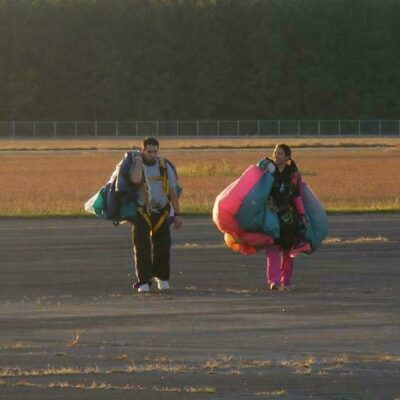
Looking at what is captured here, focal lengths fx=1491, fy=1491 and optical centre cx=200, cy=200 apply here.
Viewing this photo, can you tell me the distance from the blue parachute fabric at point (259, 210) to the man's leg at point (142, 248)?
3.28 ft

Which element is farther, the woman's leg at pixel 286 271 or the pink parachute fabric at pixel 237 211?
the woman's leg at pixel 286 271

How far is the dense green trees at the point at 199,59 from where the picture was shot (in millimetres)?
119000

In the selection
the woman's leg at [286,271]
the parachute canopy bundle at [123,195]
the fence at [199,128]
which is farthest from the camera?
the fence at [199,128]

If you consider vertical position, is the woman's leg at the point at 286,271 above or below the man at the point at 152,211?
below

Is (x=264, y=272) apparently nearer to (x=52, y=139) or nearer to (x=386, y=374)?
(x=386, y=374)

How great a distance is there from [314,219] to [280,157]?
781mm

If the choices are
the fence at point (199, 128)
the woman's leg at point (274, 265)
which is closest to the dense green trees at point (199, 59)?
the fence at point (199, 128)

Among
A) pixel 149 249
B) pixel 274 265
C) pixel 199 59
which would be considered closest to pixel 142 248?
pixel 149 249

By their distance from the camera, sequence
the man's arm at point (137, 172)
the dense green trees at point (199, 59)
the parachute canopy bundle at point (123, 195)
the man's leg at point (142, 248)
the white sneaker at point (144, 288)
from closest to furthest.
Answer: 1. the man's arm at point (137, 172)
2. the parachute canopy bundle at point (123, 195)
3. the man's leg at point (142, 248)
4. the white sneaker at point (144, 288)
5. the dense green trees at point (199, 59)

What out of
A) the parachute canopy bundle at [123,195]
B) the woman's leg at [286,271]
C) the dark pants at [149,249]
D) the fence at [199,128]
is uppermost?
the parachute canopy bundle at [123,195]

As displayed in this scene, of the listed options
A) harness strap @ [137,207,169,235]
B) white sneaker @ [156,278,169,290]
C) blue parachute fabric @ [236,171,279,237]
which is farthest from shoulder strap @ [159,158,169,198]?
white sneaker @ [156,278,169,290]

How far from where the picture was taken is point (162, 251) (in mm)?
15734

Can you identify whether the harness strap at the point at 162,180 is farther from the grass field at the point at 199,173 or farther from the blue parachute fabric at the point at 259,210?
Result: the grass field at the point at 199,173

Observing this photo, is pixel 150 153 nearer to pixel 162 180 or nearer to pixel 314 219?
pixel 162 180
